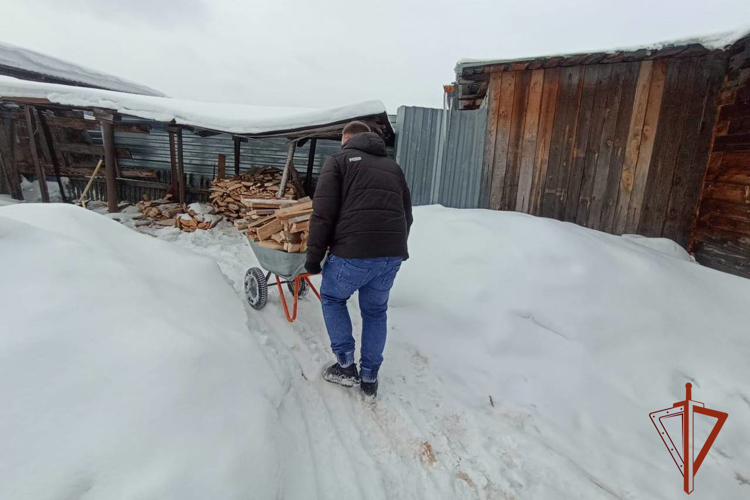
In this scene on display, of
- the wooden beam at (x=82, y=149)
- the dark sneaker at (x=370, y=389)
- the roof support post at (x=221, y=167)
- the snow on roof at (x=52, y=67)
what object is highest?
the snow on roof at (x=52, y=67)

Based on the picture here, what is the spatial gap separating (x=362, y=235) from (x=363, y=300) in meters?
0.52

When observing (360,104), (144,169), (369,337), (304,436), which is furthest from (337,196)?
(144,169)

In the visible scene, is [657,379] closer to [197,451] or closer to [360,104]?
[197,451]

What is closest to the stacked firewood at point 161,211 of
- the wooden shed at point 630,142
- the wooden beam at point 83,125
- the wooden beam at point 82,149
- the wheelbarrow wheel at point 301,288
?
the wooden beam at point 83,125

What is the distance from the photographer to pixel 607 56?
4551 millimetres

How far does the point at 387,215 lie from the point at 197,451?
165 cm

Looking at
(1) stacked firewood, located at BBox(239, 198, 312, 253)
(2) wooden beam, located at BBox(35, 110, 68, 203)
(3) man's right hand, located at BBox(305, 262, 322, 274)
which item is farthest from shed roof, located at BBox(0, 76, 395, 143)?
(3) man's right hand, located at BBox(305, 262, 322, 274)

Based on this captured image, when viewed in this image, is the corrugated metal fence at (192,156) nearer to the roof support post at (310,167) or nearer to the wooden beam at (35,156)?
the roof support post at (310,167)

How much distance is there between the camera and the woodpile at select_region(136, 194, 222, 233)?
7.60 metres

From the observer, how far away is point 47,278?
5.93 feet

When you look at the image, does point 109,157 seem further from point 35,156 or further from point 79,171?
point 79,171

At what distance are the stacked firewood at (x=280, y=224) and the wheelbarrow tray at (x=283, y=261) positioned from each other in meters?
0.05

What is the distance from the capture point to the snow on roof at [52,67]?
456 inches

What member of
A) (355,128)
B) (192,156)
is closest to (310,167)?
(192,156)
